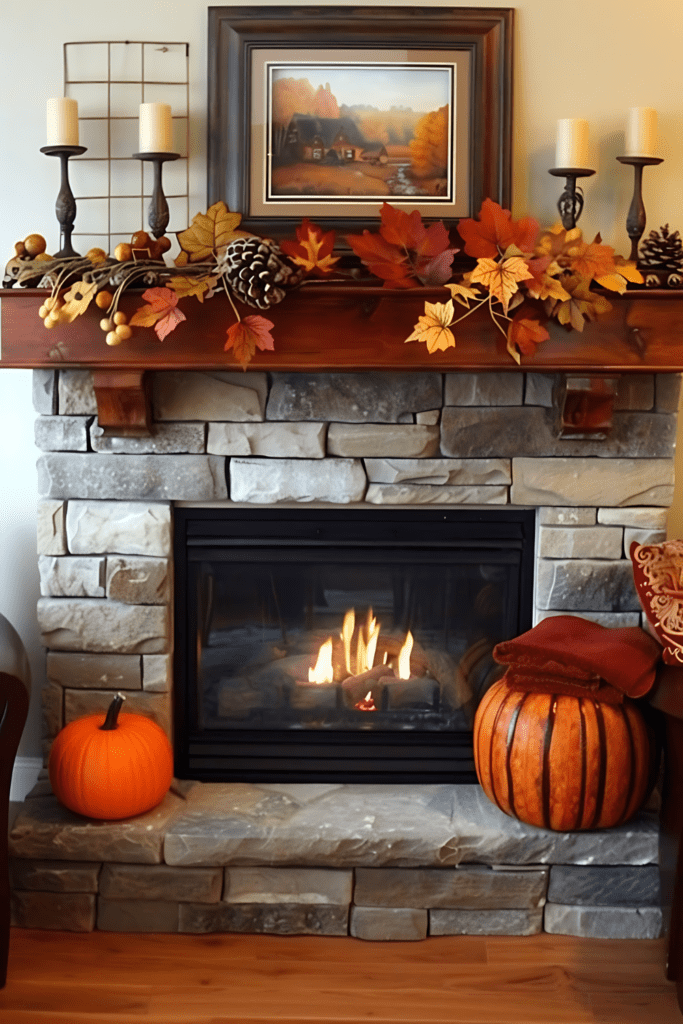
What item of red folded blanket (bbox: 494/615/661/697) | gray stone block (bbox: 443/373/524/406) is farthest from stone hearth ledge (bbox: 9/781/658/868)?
gray stone block (bbox: 443/373/524/406)

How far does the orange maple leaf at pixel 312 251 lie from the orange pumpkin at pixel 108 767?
960 mm

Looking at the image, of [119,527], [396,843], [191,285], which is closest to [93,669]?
[119,527]

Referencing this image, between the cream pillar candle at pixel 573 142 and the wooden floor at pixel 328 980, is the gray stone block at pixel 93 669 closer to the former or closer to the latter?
the wooden floor at pixel 328 980

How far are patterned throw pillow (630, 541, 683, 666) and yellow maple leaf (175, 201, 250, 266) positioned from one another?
40.1 inches

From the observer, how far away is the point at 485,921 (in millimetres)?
1954

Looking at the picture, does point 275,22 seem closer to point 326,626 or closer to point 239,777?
point 326,626

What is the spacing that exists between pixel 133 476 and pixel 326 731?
29.5 inches

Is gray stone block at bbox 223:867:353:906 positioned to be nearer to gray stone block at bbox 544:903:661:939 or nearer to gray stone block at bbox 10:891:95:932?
gray stone block at bbox 10:891:95:932

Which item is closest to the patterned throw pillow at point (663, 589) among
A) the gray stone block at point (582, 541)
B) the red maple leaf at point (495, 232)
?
the gray stone block at point (582, 541)

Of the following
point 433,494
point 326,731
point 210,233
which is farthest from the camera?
point 326,731

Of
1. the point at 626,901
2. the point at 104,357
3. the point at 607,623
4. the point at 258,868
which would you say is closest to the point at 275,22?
the point at 104,357

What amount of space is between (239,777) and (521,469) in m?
0.97

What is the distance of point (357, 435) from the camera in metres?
2.04

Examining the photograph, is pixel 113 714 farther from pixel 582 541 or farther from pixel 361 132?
pixel 361 132
